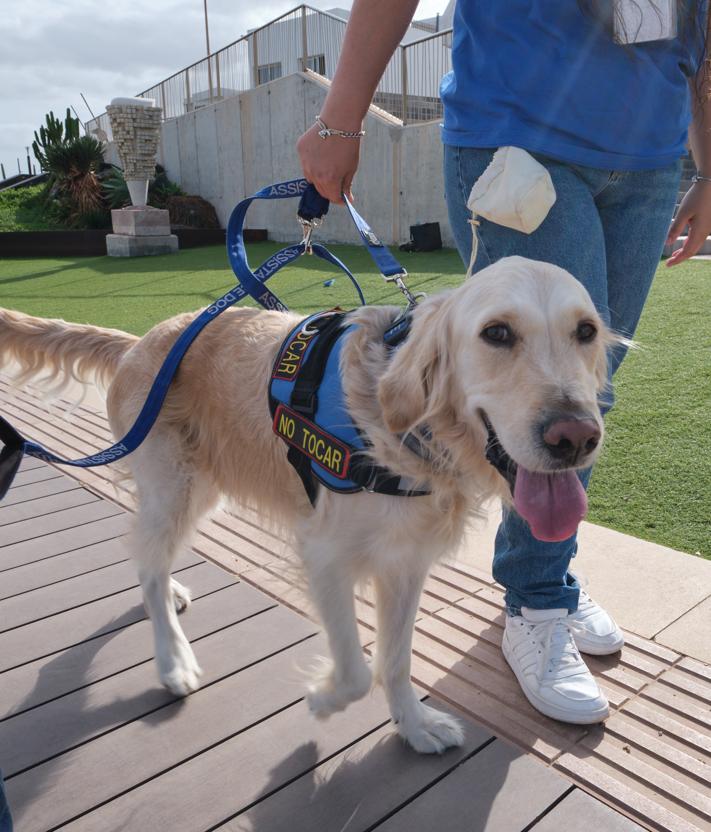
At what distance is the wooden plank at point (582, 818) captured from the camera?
1772 mm

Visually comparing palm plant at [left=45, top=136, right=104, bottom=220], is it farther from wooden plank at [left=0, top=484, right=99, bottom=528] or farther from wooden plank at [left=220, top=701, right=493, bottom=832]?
wooden plank at [left=220, top=701, right=493, bottom=832]

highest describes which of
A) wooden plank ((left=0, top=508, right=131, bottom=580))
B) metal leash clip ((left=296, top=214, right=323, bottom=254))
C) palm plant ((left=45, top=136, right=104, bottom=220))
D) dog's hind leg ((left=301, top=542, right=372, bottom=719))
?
palm plant ((left=45, top=136, right=104, bottom=220))

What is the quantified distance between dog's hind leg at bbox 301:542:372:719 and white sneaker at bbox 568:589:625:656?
2.70ft

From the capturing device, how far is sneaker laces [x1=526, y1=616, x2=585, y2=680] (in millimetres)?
2269

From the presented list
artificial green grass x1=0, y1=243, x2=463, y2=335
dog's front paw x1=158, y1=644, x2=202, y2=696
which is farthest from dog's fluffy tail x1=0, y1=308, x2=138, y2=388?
artificial green grass x1=0, y1=243, x2=463, y2=335

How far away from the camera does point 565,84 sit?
76.4 inches

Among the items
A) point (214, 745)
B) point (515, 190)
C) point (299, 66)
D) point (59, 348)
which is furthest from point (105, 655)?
point (299, 66)

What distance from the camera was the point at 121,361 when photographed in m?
2.64

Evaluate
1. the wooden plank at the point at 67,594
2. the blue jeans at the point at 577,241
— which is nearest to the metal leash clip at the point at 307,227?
the blue jeans at the point at 577,241

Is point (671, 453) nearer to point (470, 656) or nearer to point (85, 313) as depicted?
point (470, 656)

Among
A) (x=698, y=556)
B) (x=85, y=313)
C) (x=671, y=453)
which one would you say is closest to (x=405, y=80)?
(x=85, y=313)

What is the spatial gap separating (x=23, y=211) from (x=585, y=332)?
23193 millimetres

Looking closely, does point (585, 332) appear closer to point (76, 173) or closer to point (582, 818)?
point (582, 818)

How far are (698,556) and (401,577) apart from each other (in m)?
1.54
